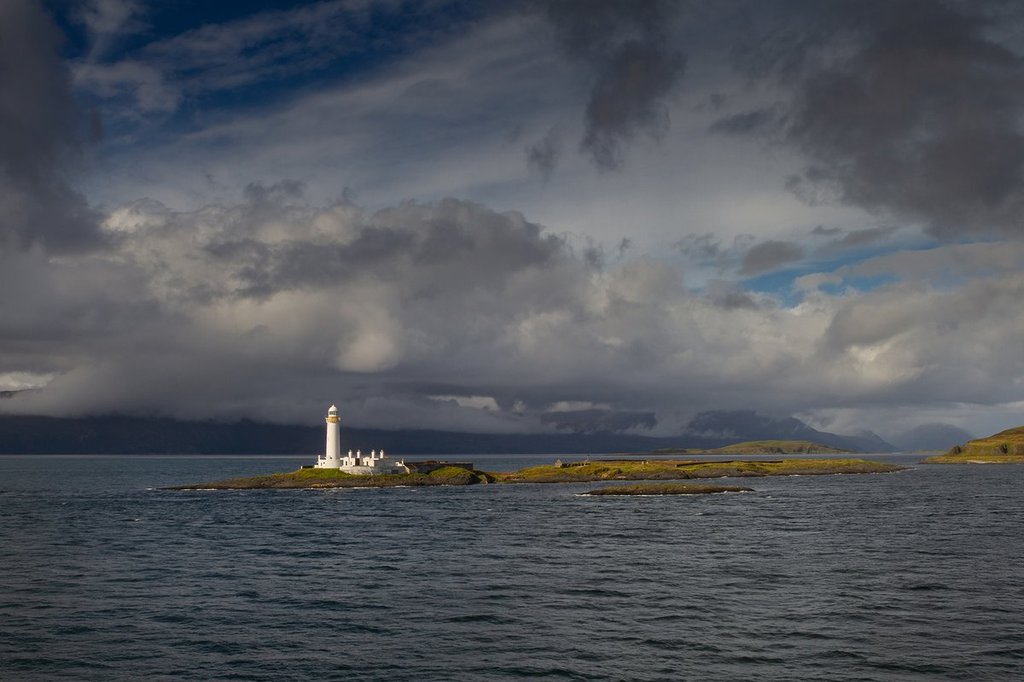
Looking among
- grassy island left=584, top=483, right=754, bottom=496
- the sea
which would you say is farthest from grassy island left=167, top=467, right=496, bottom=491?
the sea

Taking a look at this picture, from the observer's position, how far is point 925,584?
58375mm

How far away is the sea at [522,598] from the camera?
39594 millimetres

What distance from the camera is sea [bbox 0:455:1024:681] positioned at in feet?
130

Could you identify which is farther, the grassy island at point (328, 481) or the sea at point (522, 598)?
the grassy island at point (328, 481)

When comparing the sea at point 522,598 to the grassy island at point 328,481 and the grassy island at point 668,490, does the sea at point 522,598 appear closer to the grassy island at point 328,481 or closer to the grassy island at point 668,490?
the grassy island at point 668,490

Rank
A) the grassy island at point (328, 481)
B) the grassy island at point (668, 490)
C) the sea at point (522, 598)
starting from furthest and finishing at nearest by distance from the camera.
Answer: the grassy island at point (328, 481), the grassy island at point (668, 490), the sea at point (522, 598)

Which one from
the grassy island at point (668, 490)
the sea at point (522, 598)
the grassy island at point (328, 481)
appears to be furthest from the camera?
the grassy island at point (328, 481)

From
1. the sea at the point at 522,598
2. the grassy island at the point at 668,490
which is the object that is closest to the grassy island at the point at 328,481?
the grassy island at the point at 668,490

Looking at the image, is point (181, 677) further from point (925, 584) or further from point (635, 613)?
point (925, 584)

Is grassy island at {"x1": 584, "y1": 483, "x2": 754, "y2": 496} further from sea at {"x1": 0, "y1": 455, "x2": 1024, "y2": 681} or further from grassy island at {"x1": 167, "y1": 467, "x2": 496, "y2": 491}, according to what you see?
grassy island at {"x1": 167, "y1": 467, "x2": 496, "y2": 491}

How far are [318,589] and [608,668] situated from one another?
95.1ft

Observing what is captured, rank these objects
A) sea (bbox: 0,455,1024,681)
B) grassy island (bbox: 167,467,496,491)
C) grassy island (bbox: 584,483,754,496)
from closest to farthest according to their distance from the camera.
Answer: sea (bbox: 0,455,1024,681) < grassy island (bbox: 584,483,754,496) < grassy island (bbox: 167,467,496,491)

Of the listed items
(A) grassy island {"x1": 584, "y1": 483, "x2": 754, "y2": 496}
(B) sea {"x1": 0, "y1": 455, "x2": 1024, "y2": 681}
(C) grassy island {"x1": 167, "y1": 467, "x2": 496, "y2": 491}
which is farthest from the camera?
(C) grassy island {"x1": 167, "y1": 467, "x2": 496, "y2": 491}

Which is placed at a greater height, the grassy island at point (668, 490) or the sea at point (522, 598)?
the sea at point (522, 598)
